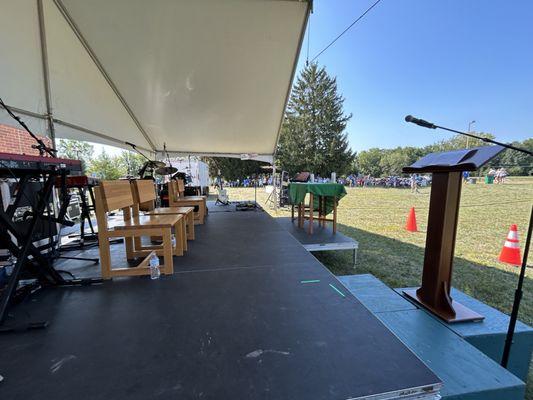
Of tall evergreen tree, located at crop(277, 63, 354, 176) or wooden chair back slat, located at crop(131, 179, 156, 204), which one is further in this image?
tall evergreen tree, located at crop(277, 63, 354, 176)

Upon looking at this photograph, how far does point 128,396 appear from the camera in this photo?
0.84 meters

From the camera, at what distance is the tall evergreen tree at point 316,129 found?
2534 cm

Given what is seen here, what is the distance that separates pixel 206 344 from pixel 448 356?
1291 mm

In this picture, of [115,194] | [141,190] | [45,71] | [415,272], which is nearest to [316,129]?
[415,272]

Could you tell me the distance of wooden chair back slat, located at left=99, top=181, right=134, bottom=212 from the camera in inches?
76.1

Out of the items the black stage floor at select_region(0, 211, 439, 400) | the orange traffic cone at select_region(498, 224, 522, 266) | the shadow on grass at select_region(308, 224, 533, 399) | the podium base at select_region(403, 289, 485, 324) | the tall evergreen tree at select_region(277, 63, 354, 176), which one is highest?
the tall evergreen tree at select_region(277, 63, 354, 176)

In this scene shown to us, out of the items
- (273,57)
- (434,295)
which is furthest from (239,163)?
(434,295)

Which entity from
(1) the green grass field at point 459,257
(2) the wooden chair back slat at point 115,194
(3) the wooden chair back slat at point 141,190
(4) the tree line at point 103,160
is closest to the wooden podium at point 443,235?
(1) the green grass field at point 459,257

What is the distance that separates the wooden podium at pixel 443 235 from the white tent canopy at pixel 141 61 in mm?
2637

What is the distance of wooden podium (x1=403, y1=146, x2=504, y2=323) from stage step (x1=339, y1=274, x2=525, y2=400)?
151mm

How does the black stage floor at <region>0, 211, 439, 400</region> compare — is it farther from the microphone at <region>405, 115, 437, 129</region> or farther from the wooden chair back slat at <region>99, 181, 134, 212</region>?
the microphone at <region>405, 115, 437, 129</region>

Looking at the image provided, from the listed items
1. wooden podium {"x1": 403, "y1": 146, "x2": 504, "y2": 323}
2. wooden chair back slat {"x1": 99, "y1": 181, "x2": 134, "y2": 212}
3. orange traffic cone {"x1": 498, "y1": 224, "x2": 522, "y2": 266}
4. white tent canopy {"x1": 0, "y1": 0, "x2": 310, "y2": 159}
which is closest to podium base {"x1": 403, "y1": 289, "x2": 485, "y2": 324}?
wooden podium {"x1": 403, "y1": 146, "x2": 504, "y2": 323}

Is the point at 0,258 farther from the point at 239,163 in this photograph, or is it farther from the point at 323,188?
the point at 239,163

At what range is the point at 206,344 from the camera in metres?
1.13
